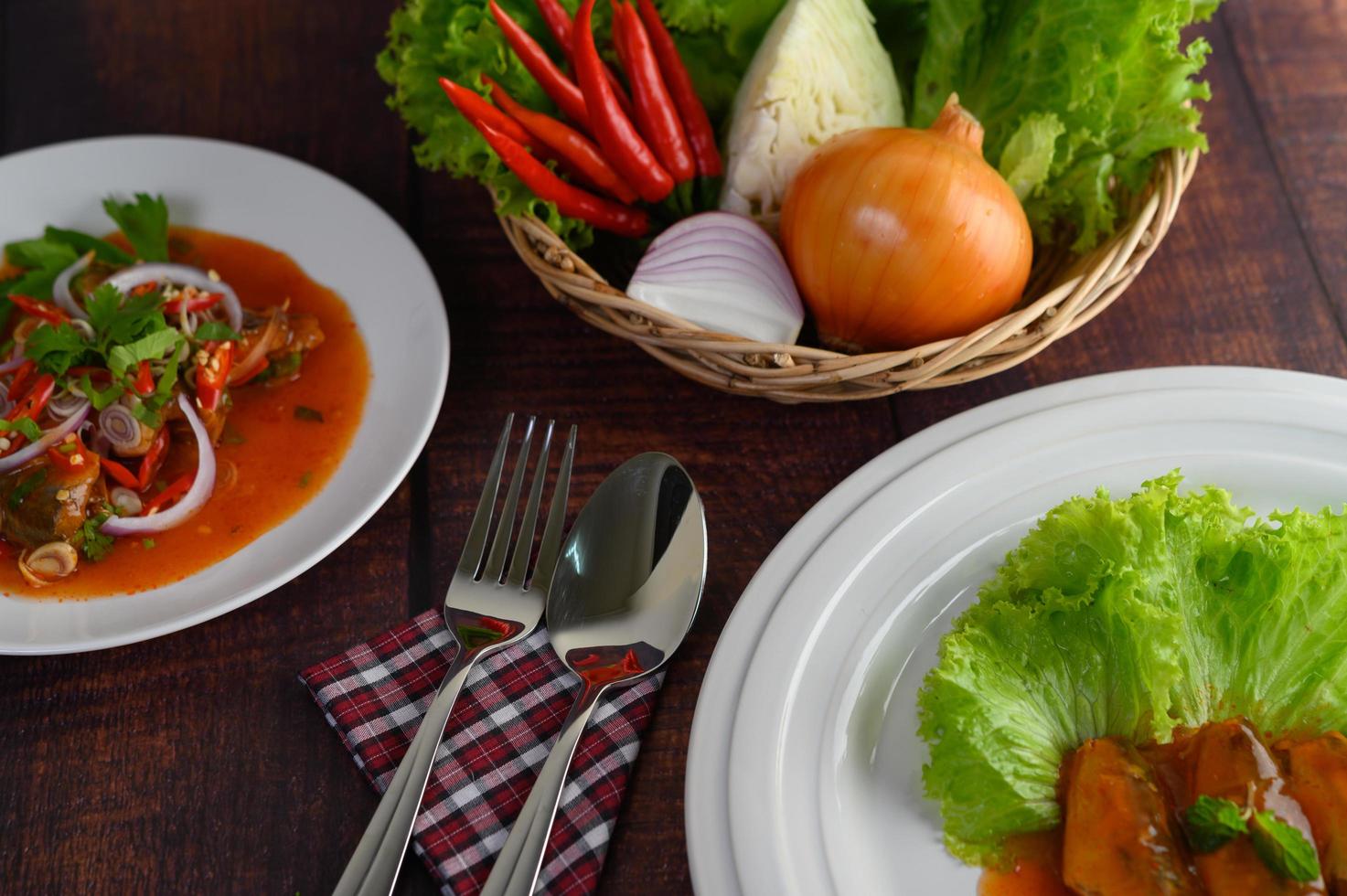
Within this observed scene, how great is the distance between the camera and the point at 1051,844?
1.27 m

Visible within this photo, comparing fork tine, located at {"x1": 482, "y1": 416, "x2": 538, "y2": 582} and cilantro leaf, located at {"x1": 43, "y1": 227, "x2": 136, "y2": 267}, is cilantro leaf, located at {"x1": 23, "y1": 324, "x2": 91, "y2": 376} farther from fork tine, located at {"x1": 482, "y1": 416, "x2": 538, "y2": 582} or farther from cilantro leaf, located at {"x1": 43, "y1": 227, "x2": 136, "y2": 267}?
fork tine, located at {"x1": 482, "y1": 416, "x2": 538, "y2": 582}

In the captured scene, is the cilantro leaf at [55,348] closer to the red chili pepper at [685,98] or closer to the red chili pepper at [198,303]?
the red chili pepper at [198,303]

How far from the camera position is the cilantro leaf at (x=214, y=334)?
1777 millimetres

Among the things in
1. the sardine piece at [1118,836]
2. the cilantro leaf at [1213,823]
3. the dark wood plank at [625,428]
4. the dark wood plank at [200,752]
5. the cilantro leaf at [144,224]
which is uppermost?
the cilantro leaf at [1213,823]

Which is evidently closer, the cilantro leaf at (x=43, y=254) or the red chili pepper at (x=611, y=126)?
the red chili pepper at (x=611, y=126)

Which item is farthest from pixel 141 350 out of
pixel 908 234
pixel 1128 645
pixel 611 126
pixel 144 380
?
pixel 1128 645

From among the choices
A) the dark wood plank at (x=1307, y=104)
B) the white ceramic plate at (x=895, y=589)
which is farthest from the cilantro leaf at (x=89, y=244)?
the dark wood plank at (x=1307, y=104)

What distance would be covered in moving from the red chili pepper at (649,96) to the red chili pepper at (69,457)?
1.05m

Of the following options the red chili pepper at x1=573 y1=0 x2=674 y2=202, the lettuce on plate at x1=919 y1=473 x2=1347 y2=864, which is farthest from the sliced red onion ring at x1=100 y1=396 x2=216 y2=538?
the lettuce on plate at x1=919 y1=473 x2=1347 y2=864

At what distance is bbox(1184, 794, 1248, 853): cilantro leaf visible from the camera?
1113 millimetres

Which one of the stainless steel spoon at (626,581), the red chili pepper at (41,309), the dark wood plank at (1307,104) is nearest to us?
the stainless steel spoon at (626,581)

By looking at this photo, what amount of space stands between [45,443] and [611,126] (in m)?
1.03

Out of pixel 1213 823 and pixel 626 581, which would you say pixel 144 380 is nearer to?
pixel 626 581

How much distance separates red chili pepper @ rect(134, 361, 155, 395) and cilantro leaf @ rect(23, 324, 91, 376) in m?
0.10
